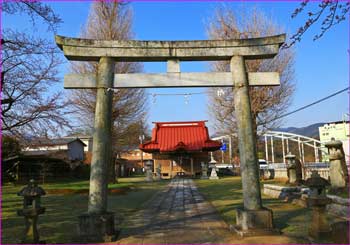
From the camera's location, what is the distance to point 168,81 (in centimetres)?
721

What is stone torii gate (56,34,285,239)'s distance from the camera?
6520mm

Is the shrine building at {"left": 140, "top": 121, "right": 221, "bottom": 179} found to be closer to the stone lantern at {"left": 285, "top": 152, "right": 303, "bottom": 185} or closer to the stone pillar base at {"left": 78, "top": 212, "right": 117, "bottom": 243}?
the stone lantern at {"left": 285, "top": 152, "right": 303, "bottom": 185}

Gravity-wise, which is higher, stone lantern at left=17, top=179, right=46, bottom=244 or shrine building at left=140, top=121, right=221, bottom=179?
shrine building at left=140, top=121, right=221, bottom=179

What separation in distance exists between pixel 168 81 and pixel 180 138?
73.4 ft

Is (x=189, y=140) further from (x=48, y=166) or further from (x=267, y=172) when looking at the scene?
(x=48, y=166)

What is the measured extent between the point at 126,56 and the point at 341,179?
802 cm

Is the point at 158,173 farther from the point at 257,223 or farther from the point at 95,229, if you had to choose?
the point at 257,223

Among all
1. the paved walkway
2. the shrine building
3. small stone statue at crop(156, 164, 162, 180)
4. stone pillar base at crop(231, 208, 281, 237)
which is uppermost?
the shrine building

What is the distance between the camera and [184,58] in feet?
24.2

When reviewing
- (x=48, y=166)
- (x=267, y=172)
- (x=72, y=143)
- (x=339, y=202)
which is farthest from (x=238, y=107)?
(x=72, y=143)

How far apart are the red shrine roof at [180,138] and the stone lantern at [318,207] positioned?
21.6 m

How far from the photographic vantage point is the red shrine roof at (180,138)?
91.6 feet

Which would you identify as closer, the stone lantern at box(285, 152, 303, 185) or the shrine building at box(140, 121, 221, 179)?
the stone lantern at box(285, 152, 303, 185)

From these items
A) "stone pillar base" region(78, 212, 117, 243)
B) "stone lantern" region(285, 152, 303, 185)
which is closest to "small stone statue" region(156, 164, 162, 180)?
"stone lantern" region(285, 152, 303, 185)
